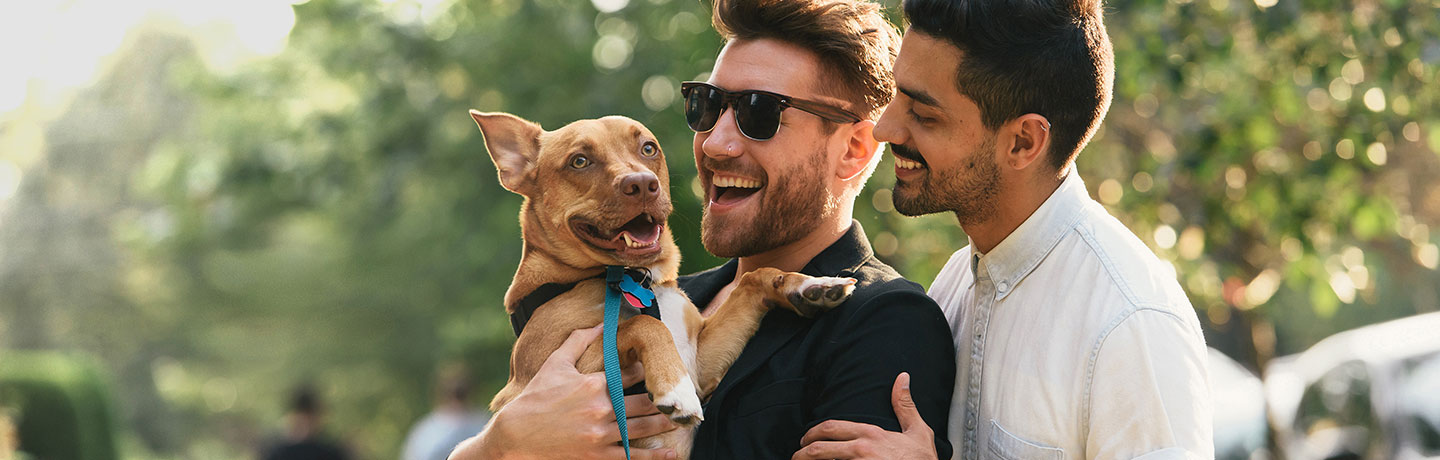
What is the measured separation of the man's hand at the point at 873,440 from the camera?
8.37 ft

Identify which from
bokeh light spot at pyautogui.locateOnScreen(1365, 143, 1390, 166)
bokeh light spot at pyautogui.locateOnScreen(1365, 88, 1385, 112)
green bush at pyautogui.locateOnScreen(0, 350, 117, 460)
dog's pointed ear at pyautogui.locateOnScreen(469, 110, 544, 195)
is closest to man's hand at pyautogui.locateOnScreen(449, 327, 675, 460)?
dog's pointed ear at pyautogui.locateOnScreen(469, 110, 544, 195)

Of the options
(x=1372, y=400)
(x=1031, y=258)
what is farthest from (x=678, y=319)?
(x=1372, y=400)

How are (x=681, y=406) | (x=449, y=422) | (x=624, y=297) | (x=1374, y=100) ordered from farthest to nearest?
1. (x=449, y=422)
2. (x=1374, y=100)
3. (x=624, y=297)
4. (x=681, y=406)

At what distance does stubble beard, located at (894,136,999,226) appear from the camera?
284 centimetres

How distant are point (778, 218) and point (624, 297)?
0.47 meters

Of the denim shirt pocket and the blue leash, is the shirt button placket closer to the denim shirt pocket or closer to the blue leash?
the denim shirt pocket

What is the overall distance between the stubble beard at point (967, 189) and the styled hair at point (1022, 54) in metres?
0.08

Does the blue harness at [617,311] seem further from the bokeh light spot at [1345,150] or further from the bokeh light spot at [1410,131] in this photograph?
the bokeh light spot at [1410,131]

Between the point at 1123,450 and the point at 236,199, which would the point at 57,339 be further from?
the point at 1123,450

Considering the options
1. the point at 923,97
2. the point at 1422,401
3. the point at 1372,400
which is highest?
the point at 923,97

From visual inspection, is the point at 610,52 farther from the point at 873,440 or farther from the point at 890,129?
the point at 873,440

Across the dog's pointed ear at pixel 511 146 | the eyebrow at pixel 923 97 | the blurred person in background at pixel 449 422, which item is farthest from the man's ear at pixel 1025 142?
the blurred person in background at pixel 449 422

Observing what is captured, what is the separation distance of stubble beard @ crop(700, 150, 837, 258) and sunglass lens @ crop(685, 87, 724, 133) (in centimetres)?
26

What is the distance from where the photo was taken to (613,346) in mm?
3037
